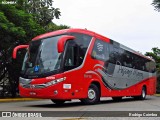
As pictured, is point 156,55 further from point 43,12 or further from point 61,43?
point 61,43

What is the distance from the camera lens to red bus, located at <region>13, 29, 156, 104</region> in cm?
1512

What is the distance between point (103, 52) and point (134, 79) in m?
5.09

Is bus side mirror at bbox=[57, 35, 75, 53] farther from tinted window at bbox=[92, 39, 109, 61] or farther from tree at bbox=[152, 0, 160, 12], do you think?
tree at bbox=[152, 0, 160, 12]

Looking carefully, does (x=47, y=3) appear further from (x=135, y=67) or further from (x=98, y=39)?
(x=98, y=39)

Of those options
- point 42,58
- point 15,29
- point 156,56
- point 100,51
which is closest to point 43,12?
point 15,29

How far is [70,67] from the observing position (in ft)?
51.1

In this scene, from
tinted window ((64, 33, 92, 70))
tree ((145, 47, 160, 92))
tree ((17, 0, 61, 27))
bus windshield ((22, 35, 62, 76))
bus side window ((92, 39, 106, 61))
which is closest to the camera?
bus windshield ((22, 35, 62, 76))

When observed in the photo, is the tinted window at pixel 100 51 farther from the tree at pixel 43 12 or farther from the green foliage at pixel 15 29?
the tree at pixel 43 12

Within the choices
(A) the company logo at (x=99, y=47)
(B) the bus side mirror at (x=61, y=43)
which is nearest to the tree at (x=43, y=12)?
(A) the company logo at (x=99, y=47)

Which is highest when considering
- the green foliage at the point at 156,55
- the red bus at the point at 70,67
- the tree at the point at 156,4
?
the tree at the point at 156,4

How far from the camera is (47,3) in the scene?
3055 centimetres

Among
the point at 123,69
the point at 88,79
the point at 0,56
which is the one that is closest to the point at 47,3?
the point at 0,56

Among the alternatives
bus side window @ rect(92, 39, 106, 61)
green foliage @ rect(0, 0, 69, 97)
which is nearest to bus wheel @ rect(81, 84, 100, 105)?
bus side window @ rect(92, 39, 106, 61)

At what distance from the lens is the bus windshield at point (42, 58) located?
50.1ft
